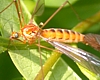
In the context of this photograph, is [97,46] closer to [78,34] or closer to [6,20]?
[78,34]

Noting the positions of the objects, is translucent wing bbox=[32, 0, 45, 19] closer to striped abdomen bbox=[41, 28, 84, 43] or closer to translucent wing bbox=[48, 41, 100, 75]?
striped abdomen bbox=[41, 28, 84, 43]

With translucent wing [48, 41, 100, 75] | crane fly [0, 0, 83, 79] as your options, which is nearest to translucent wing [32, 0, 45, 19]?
crane fly [0, 0, 83, 79]

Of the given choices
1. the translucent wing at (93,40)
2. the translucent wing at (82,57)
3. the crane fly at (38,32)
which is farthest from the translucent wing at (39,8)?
the translucent wing at (93,40)

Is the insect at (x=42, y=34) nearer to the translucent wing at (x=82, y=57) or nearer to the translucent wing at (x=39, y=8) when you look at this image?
the translucent wing at (x=39, y=8)

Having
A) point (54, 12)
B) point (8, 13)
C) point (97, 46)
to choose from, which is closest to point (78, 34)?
point (97, 46)

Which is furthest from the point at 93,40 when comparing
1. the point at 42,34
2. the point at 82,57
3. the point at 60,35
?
the point at 42,34

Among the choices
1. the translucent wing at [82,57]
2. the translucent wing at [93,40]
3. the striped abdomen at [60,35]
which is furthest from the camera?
the striped abdomen at [60,35]

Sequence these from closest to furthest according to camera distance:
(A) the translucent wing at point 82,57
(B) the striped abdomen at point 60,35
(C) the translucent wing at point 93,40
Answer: (A) the translucent wing at point 82,57 < (C) the translucent wing at point 93,40 < (B) the striped abdomen at point 60,35
